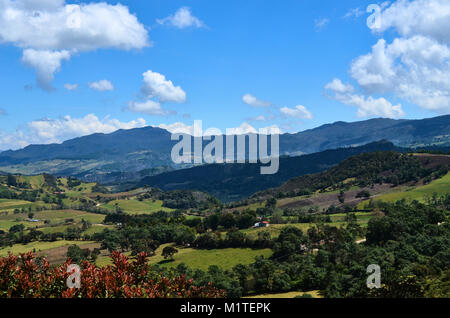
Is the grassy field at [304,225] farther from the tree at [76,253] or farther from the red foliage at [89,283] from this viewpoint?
the red foliage at [89,283]

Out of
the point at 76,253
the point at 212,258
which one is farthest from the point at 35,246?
the point at 212,258

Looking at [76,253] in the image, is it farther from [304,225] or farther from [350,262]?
[350,262]

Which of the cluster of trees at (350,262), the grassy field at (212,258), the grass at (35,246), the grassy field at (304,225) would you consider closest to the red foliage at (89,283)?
the cluster of trees at (350,262)

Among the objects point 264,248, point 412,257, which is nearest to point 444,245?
point 412,257

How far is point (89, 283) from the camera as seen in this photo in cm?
1550

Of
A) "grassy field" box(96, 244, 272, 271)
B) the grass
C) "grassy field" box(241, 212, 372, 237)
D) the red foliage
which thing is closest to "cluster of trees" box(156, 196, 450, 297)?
"grassy field" box(96, 244, 272, 271)

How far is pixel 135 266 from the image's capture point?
60.8ft

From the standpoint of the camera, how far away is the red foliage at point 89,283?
50.4 ft

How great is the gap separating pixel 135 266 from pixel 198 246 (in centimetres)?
14904

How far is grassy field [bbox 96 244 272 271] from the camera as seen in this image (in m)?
131

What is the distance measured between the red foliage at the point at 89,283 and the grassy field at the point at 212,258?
111314 mm
